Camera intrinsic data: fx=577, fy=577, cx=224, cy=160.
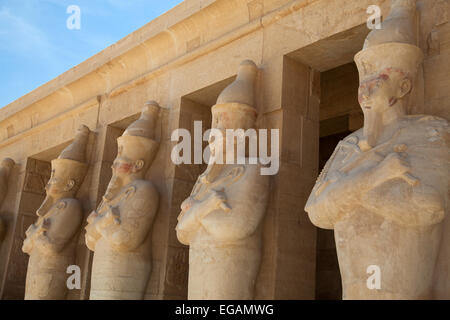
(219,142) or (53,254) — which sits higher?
(219,142)

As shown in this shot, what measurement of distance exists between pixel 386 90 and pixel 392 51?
0.27 m

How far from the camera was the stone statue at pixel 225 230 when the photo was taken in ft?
14.8

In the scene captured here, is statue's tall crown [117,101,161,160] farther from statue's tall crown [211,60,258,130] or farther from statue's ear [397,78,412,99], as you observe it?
statue's ear [397,78,412,99]

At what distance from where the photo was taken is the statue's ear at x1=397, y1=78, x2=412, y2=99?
12.8 feet

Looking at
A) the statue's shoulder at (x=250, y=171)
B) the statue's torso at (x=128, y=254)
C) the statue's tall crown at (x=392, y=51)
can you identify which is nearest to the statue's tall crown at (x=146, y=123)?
the statue's torso at (x=128, y=254)

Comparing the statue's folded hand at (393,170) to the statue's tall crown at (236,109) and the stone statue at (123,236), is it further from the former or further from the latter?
the stone statue at (123,236)

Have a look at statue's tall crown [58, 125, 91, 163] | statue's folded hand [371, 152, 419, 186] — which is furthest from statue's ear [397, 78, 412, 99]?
statue's tall crown [58, 125, 91, 163]

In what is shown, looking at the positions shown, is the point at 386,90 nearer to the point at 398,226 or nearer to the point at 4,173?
the point at 398,226

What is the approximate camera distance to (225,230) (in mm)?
4473

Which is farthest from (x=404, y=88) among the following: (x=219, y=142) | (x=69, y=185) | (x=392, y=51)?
(x=69, y=185)

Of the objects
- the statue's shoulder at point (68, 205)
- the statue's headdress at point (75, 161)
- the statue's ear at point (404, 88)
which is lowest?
the statue's shoulder at point (68, 205)

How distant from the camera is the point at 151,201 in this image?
228 inches

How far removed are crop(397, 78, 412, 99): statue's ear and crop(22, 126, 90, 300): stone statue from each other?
172 inches
